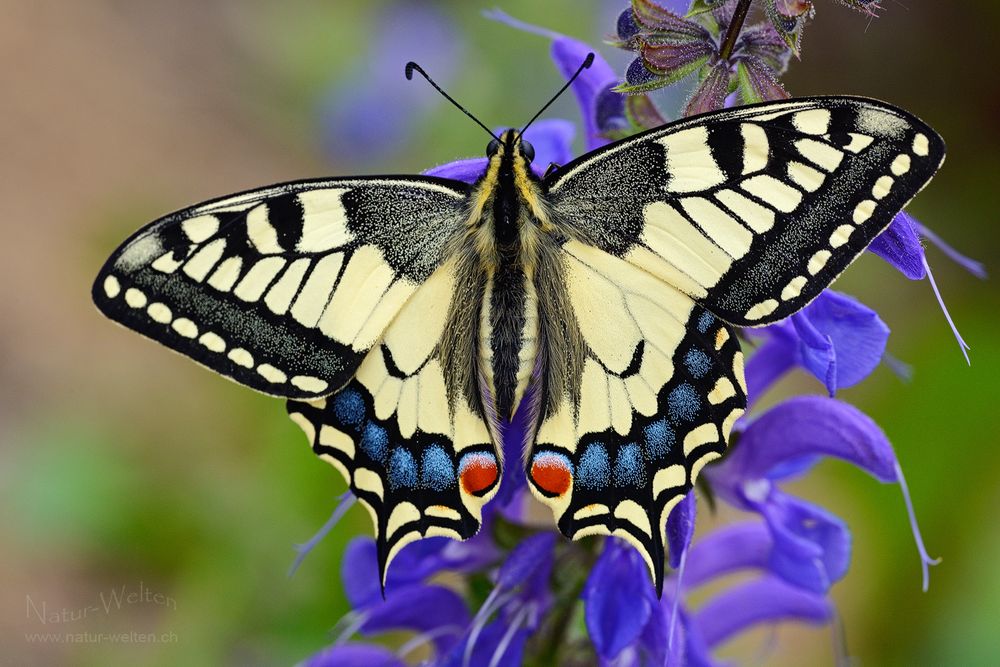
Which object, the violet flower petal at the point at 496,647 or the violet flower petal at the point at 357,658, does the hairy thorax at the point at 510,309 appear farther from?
the violet flower petal at the point at 357,658

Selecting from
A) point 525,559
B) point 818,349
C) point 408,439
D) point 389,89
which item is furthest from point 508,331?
point 389,89

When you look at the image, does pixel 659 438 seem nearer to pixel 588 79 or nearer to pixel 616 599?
pixel 616 599

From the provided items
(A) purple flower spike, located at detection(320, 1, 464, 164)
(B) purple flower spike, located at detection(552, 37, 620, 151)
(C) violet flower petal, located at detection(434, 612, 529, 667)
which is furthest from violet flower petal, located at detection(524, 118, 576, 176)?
(A) purple flower spike, located at detection(320, 1, 464, 164)

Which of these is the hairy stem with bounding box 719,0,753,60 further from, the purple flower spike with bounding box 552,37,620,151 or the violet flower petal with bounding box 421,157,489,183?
the violet flower petal with bounding box 421,157,489,183

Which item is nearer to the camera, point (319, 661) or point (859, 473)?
point (319, 661)

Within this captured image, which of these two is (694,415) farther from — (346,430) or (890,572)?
(890,572)

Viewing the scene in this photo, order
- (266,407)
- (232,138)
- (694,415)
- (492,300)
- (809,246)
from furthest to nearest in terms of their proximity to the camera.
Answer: (232,138)
(266,407)
(492,300)
(694,415)
(809,246)

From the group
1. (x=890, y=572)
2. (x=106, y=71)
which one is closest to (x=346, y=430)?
(x=890, y=572)
